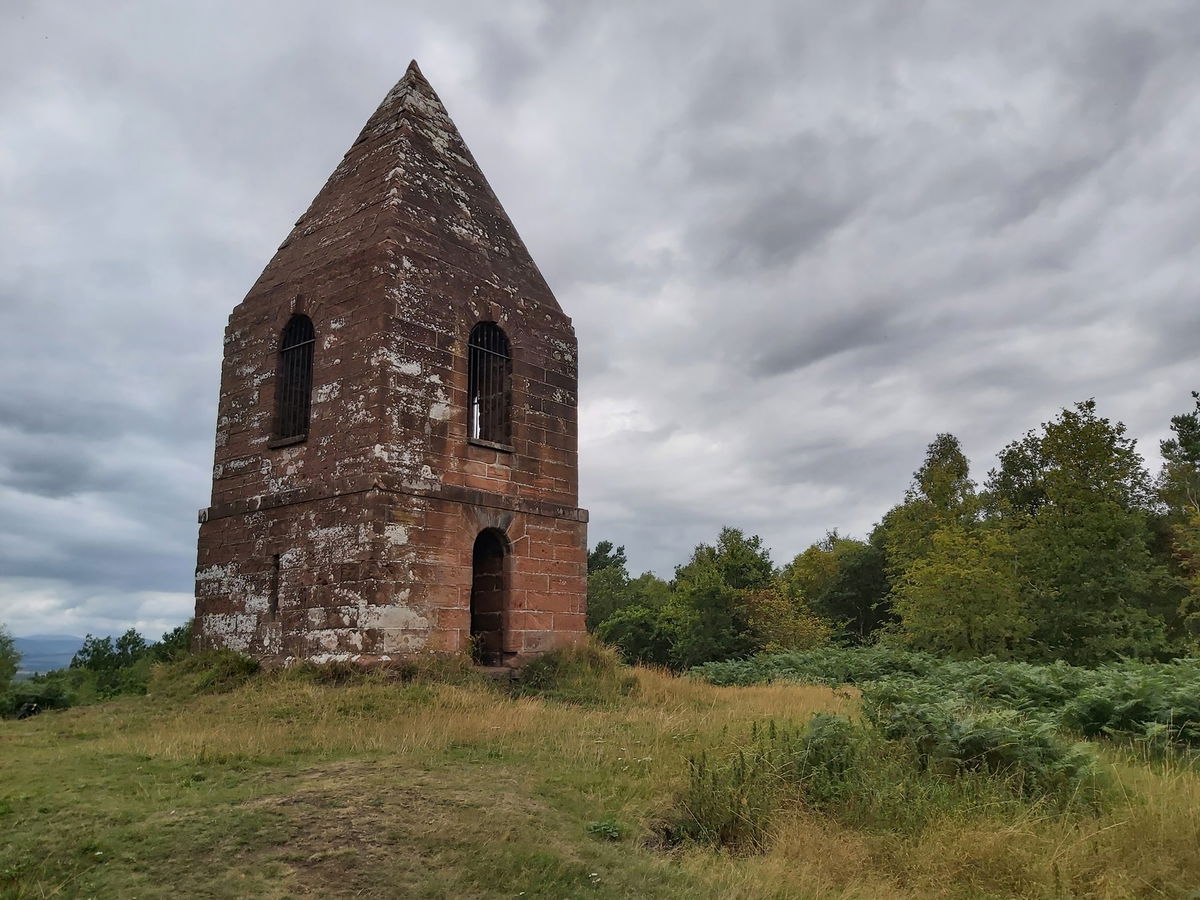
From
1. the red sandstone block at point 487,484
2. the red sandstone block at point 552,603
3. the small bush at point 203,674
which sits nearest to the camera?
the small bush at point 203,674

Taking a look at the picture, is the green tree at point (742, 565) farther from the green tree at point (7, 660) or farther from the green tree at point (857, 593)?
the green tree at point (7, 660)

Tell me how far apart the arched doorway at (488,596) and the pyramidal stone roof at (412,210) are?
172 inches

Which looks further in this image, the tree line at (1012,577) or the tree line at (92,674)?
the tree line at (1012,577)

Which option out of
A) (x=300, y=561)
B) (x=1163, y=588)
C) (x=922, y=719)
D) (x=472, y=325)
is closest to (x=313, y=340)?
(x=472, y=325)

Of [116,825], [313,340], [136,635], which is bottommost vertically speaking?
[116,825]

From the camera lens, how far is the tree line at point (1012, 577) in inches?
907

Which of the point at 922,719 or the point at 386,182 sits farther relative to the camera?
the point at 386,182

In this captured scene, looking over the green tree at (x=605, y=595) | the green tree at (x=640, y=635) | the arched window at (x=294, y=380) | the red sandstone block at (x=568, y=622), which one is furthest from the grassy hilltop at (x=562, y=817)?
the green tree at (x=605, y=595)

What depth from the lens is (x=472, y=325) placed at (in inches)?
550

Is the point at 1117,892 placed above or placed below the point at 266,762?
below

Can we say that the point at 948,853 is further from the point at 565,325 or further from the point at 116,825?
the point at 565,325

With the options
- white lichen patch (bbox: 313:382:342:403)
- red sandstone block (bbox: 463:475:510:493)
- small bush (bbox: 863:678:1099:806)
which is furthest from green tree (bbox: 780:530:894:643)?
small bush (bbox: 863:678:1099:806)

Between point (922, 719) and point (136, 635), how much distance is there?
1687 cm

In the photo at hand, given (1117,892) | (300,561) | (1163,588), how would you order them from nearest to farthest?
(1117,892) → (300,561) → (1163,588)
